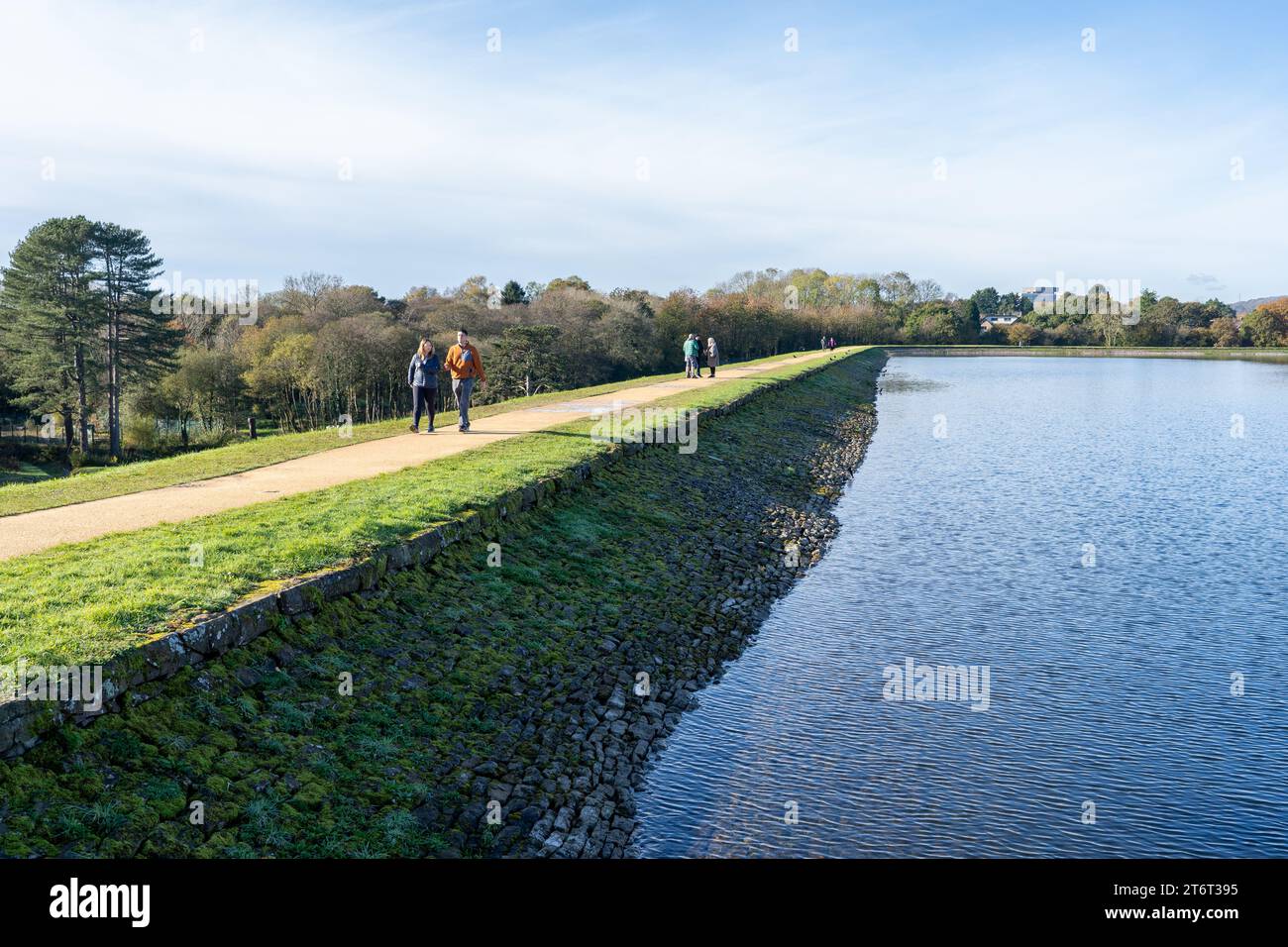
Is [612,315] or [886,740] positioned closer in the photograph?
[886,740]

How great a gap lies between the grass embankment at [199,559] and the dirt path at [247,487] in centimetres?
60

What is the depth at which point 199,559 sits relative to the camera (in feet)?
31.4

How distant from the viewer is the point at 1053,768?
31.3 feet

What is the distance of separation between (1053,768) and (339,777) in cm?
669

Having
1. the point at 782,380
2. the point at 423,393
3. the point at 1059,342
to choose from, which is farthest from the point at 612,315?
the point at 1059,342

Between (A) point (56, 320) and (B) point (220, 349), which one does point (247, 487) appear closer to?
(A) point (56, 320)

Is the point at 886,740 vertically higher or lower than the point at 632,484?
lower

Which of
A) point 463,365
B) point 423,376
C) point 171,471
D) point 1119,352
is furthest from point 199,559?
point 1119,352

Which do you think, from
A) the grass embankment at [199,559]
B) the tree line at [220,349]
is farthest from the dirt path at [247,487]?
the tree line at [220,349]

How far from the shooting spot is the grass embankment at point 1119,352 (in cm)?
11712

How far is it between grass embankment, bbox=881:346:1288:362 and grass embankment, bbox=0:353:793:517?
101 metres

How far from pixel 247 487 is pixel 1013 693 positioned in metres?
10.9

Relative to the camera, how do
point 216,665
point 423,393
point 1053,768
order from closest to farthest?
1. point 216,665
2. point 1053,768
3. point 423,393
